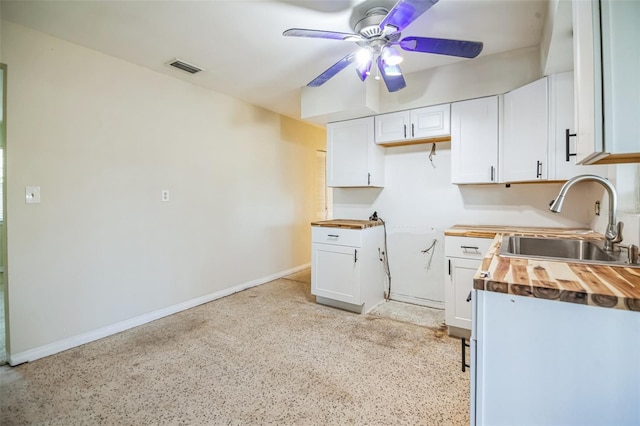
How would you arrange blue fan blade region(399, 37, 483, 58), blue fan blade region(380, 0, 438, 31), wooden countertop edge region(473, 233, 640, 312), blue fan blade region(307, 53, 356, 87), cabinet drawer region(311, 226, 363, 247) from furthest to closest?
cabinet drawer region(311, 226, 363, 247) < blue fan blade region(307, 53, 356, 87) < blue fan blade region(399, 37, 483, 58) < blue fan blade region(380, 0, 438, 31) < wooden countertop edge region(473, 233, 640, 312)

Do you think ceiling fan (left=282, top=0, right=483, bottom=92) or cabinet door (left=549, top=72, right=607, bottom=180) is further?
cabinet door (left=549, top=72, right=607, bottom=180)

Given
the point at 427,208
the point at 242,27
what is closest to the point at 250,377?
the point at 427,208

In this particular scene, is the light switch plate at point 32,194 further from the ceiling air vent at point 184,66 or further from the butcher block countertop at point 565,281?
the butcher block countertop at point 565,281

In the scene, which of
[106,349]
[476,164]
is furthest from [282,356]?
[476,164]

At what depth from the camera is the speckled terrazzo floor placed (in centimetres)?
157

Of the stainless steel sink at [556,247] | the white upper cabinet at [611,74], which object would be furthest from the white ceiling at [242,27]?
the stainless steel sink at [556,247]

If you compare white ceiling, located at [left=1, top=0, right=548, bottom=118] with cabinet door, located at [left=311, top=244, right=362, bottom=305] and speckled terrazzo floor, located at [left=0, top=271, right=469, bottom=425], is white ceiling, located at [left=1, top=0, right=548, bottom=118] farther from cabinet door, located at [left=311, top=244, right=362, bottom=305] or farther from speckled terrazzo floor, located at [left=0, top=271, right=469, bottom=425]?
speckled terrazzo floor, located at [left=0, top=271, right=469, bottom=425]

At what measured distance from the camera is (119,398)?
171 cm

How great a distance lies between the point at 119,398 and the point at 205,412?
0.54m

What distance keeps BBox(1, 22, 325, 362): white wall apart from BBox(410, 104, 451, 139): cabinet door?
6.64ft

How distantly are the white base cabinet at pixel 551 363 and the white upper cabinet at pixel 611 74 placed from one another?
1.63 ft

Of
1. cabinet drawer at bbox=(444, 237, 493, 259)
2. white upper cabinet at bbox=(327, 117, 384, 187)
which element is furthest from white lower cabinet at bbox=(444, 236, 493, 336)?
white upper cabinet at bbox=(327, 117, 384, 187)

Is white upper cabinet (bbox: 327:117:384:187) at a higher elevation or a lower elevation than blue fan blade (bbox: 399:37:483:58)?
lower

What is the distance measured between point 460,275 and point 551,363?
1.52 m
